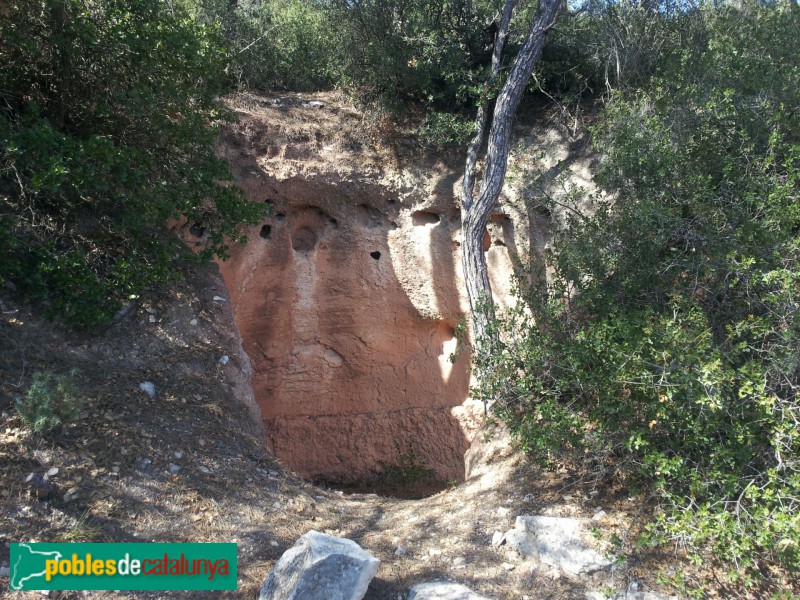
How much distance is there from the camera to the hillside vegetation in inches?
149

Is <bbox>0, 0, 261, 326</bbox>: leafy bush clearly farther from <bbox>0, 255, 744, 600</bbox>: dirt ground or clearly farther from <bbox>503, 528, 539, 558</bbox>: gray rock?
<bbox>503, 528, 539, 558</bbox>: gray rock

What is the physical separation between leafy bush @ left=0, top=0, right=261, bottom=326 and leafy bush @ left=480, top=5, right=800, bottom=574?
3138mm

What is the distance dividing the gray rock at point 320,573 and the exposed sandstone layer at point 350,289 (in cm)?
443

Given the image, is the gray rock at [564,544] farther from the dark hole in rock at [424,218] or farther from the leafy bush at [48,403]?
the dark hole in rock at [424,218]

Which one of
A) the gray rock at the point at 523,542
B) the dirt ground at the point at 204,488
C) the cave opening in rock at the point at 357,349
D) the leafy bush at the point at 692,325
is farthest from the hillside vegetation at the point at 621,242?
the cave opening in rock at the point at 357,349

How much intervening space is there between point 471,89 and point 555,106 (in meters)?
1.29

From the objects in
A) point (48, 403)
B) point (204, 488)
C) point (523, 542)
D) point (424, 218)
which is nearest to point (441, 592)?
point (523, 542)

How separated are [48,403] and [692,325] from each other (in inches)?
170

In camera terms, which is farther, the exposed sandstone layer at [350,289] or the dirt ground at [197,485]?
the exposed sandstone layer at [350,289]

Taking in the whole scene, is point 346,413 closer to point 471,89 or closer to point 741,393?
point 471,89

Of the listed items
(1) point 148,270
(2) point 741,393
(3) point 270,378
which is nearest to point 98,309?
(1) point 148,270

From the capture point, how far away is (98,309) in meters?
4.98

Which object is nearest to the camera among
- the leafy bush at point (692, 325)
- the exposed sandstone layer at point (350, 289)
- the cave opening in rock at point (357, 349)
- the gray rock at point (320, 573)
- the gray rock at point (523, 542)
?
the gray rock at point (320, 573)

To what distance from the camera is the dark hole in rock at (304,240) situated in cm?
804
